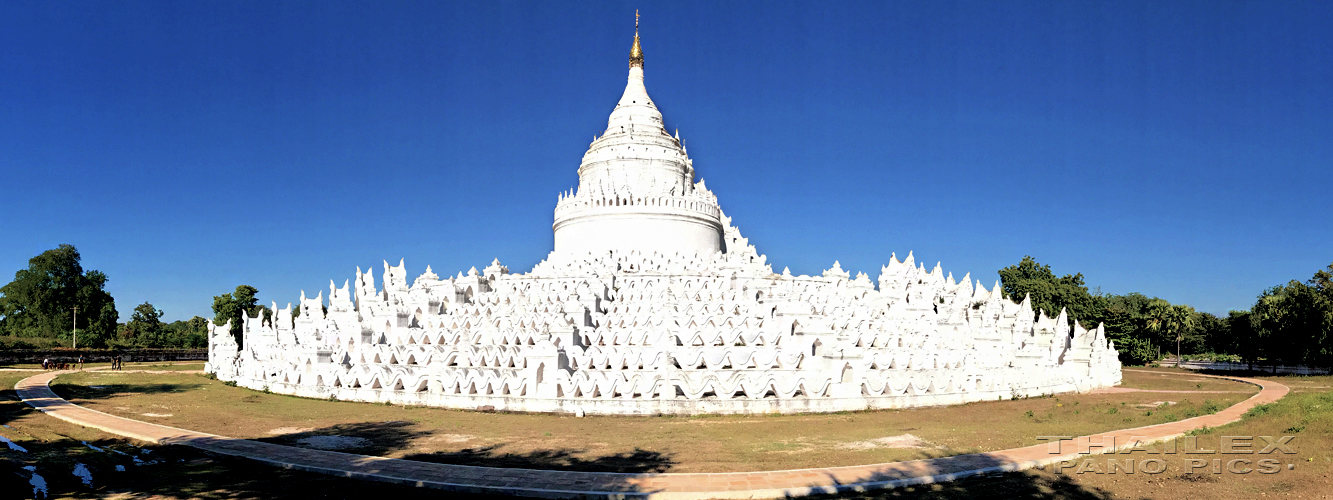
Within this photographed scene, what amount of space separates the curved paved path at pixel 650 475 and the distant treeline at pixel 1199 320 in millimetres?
41913

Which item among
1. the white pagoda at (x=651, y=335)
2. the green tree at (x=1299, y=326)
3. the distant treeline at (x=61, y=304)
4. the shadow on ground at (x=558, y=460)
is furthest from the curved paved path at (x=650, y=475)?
the distant treeline at (x=61, y=304)

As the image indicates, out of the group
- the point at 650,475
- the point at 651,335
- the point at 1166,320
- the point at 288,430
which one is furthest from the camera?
the point at 1166,320

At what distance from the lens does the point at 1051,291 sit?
68750 millimetres

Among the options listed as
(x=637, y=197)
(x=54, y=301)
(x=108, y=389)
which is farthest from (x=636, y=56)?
(x=54, y=301)

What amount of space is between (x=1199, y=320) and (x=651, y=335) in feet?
301

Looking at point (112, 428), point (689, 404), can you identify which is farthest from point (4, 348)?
point (689, 404)

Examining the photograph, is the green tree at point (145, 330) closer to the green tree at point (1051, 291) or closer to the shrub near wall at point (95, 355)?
the shrub near wall at point (95, 355)

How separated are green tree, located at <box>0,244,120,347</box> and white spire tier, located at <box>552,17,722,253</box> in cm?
6643

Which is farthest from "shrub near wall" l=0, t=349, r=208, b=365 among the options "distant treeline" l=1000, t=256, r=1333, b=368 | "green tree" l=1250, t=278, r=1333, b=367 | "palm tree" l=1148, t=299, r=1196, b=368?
"palm tree" l=1148, t=299, r=1196, b=368

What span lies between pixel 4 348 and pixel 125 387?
3799cm

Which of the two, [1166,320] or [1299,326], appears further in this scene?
[1166,320]

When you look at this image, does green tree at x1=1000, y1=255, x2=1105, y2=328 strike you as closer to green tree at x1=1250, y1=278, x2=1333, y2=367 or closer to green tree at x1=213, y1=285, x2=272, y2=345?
green tree at x1=1250, y1=278, x2=1333, y2=367

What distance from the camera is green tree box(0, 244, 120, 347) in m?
84.8

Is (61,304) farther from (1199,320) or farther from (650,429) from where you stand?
(1199,320)
